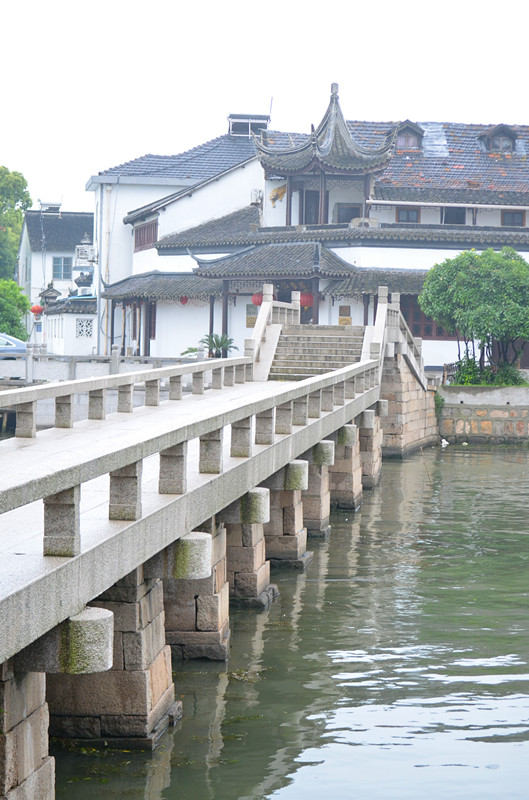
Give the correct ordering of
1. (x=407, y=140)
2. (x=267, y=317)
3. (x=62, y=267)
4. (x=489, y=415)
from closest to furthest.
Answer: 1. (x=267, y=317)
2. (x=489, y=415)
3. (x=407, y=140)
4. (x=62, y=267)

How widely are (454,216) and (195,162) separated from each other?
1233 centimetres

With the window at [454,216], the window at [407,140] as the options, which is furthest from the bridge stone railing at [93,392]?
the window at [407,140]

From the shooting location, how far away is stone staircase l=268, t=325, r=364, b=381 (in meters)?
23.6

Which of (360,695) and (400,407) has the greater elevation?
(400,407)

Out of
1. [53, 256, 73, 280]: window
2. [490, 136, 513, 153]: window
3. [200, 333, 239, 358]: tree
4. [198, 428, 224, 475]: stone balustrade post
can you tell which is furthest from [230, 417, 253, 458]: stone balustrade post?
[53, 256, 73, 280]: window

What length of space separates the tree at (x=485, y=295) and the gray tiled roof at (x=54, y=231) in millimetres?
31903

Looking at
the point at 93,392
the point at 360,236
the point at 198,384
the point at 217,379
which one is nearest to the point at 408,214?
the point at 360,236

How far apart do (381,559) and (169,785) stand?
8.93m

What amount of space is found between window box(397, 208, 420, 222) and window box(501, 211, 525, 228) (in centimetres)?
309

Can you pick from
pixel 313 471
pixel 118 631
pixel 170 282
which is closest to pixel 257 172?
pixel 170 282

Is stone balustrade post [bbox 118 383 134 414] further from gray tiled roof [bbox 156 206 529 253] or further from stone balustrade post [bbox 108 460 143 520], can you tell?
gray tiled roof [bbox 156 206 529 253]

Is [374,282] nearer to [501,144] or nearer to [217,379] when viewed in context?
[501,144]

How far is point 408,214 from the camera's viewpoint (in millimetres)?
39969

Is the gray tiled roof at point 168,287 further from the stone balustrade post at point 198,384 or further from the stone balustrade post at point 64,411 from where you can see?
the stone balustrade post at point 64,411
